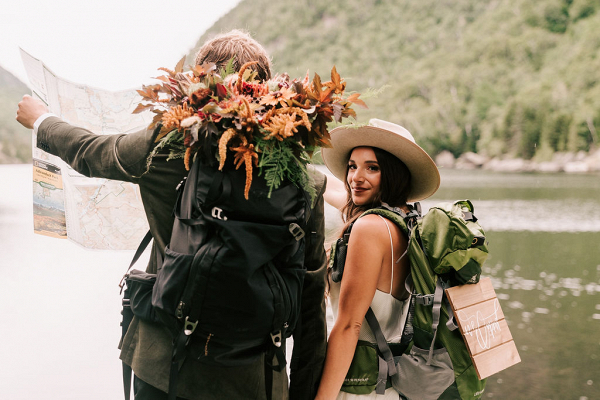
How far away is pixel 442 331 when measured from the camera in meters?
2.04

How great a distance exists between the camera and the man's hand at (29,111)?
5.81ft

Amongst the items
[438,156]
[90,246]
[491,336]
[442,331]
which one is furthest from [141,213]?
[438,156]

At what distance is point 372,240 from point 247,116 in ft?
2.71

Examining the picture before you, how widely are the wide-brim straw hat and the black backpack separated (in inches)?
35.3

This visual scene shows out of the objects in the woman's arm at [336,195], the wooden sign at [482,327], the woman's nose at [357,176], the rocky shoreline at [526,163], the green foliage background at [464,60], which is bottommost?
the wooden sign at [482,327]

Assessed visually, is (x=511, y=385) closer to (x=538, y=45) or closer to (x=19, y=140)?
(x=19, y=140)

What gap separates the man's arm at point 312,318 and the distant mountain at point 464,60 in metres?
49.1

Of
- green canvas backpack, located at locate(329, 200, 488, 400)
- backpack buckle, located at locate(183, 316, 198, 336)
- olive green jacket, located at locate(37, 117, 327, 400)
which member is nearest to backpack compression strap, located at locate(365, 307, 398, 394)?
green canvas backpack, located at locate(329, 200, 488, 400)

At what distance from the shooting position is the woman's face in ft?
7.50

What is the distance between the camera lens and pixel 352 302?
198 cm

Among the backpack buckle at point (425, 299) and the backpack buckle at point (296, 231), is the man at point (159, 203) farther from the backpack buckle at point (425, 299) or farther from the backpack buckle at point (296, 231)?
the backpack buckle at point (425, 299)

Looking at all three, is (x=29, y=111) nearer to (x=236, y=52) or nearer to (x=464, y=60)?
(x=236, y=52)

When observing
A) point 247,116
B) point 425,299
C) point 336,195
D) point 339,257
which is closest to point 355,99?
point 247,116

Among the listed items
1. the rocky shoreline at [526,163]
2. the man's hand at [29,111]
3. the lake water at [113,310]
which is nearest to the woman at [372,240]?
the lake water at [113,310]
